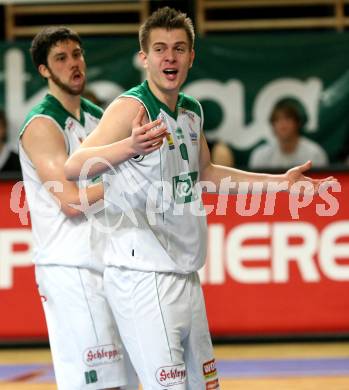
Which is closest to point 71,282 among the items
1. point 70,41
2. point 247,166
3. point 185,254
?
point 185,254

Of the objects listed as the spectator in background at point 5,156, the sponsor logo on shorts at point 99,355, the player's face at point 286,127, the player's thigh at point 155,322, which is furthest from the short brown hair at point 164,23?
the player's face at point 286,127

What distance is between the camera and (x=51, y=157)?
531 cm

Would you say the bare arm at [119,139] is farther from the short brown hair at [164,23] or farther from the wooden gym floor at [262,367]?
the wooden gym floor at [262,367]

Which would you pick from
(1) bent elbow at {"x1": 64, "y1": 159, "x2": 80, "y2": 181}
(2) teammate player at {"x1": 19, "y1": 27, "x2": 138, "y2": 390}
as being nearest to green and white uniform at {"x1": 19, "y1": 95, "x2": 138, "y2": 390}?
(2) teammate player at {"x1": 19, "y1": 27, "x2": 138, "y2": 390}

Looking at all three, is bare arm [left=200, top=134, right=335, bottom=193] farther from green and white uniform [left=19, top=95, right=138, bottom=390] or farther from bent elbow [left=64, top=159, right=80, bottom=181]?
bent elbow [left=64, top=159, right=80, bottom=181]

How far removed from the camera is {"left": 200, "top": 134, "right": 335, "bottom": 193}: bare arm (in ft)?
16.7

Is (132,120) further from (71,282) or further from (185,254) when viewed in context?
(71,282)

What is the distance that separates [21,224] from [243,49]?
2.69 metres

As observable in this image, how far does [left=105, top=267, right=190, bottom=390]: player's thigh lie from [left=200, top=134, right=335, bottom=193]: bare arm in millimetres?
707

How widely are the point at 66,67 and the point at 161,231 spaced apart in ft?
4.29

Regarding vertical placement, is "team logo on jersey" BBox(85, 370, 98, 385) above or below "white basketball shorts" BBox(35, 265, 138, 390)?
below

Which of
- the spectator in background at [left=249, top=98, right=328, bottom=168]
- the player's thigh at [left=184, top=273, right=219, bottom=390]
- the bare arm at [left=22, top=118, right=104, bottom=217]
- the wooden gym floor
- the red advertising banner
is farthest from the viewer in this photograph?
the spectator in background at [left=249, top=98, right=328, bottom=168]

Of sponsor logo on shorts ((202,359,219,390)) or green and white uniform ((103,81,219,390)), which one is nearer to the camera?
green and white uniform ((103,81,219,390))

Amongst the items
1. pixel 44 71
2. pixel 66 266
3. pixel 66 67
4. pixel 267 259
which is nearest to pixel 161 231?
pixel 66 266
